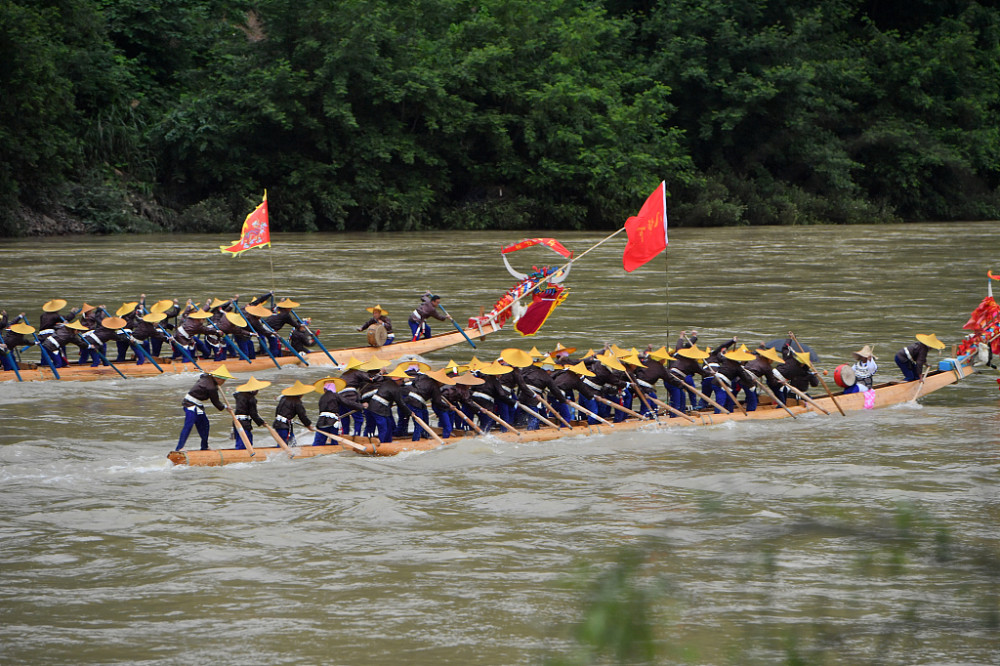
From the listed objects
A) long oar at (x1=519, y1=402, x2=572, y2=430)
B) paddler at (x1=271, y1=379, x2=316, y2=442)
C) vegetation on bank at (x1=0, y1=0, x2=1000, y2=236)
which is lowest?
long oar at (x1=519, y1=402, x2=572, y2=430)

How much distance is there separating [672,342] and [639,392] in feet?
20.5

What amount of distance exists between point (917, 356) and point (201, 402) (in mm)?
9420

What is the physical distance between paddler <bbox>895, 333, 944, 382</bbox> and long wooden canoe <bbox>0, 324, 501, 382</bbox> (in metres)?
7.24

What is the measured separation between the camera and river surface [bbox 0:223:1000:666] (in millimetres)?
7930

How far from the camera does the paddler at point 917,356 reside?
15854 mm

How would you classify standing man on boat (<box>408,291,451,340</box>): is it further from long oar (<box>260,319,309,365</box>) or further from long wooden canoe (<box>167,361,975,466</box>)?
long wooden canoe (<box>167,361,975,466</box>)

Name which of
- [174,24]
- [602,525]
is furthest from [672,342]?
[174,24]

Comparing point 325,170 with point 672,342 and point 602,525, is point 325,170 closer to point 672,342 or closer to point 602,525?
point 672,342

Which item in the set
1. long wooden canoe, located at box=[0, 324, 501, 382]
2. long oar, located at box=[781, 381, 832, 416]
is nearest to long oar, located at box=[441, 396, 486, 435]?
long oar, located at box=[781, 381, 832, 416]

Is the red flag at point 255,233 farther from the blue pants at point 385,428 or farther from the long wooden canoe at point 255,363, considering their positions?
the blue pants at point 385,428

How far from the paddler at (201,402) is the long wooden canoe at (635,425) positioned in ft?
1.15

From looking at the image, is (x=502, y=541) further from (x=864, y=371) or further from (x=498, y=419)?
(x=864, y=371)

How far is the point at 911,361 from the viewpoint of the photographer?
631 inches

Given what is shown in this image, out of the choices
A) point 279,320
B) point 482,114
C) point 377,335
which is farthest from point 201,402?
point 482,114
